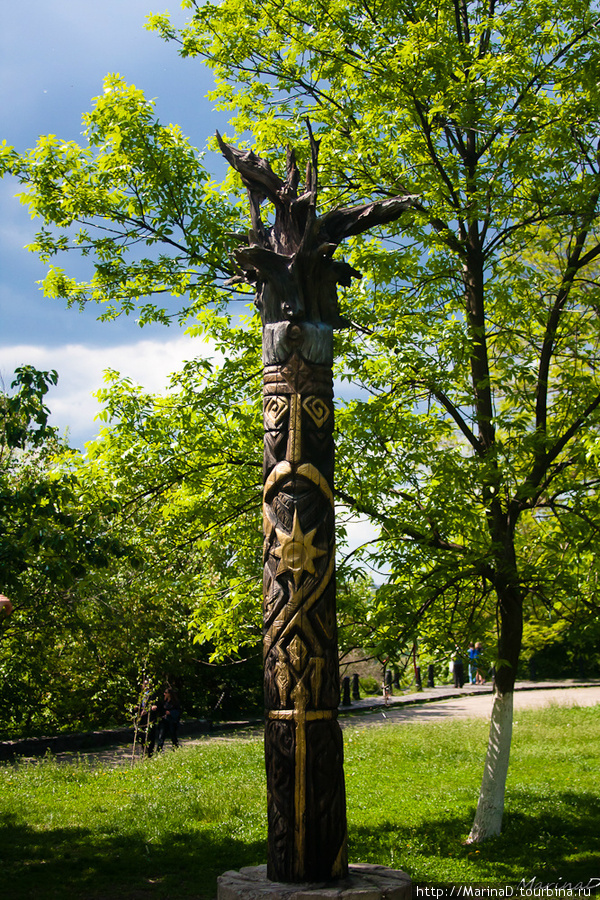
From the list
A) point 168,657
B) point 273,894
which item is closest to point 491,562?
point 273,894

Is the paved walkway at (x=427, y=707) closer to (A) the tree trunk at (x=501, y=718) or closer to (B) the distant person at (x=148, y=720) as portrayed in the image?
(B) the distant person at (x=148, y=720)

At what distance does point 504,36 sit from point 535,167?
1.67 meters

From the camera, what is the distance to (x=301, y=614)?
508 centimetres

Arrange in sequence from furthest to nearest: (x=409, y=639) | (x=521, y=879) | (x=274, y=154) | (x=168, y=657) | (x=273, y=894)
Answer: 1. (x=168, y=657)
2. (x=274, y=154)
3. (x=409, y=639)
4. (x=521, y=879)
5. (x=273, y=894)

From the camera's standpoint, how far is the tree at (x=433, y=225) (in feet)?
29.6

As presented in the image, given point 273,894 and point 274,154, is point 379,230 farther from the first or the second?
point 273,894

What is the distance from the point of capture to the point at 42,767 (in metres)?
13.6

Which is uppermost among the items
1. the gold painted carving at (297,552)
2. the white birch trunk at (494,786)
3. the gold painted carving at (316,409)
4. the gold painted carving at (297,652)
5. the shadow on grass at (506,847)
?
the gold painted carving at (316,409)

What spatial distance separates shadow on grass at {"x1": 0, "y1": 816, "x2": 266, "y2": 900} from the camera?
26.9ft

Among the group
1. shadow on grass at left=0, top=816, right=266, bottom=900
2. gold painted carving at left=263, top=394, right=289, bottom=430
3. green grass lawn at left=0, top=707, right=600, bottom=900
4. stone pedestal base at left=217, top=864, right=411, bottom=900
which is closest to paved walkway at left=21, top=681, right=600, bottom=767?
green grass lawn at left=0, top=707, right=600, bottom=900

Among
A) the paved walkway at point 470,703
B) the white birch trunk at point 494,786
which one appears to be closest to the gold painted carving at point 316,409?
the white birch trunk at point 494,786

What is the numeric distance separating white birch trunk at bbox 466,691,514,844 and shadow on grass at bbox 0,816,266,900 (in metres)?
2.67

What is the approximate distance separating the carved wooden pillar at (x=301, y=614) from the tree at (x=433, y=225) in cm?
343

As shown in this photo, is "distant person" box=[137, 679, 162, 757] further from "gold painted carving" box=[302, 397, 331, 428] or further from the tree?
"gold painted carving" box=[302, 397, 331, 428]
